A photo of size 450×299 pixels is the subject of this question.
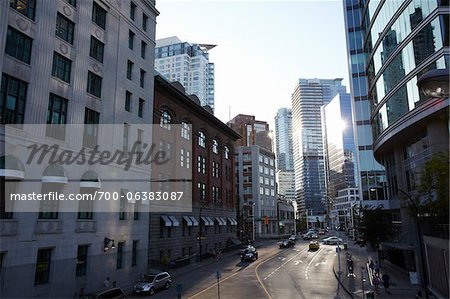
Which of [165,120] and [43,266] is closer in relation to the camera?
[43,266]

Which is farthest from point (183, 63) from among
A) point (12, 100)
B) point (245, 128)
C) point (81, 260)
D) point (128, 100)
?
point (12, 100)

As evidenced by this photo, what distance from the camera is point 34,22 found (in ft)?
84.8

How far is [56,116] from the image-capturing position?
89.7ft

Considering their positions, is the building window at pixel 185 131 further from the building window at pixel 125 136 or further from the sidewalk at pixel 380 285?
the sidewalk at pixel 380 285

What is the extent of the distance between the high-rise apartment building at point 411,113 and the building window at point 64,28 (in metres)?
26.7

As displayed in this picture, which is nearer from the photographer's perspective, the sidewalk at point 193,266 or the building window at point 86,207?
the building window at point 86,207

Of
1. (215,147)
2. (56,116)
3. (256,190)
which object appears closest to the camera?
(56,116)

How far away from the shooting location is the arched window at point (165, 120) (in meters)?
47.5

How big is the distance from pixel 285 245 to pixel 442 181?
172ft

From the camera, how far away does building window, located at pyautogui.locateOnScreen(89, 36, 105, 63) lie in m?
31.8

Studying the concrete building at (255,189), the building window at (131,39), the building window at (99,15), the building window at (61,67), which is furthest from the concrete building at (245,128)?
the building window at (61,67)

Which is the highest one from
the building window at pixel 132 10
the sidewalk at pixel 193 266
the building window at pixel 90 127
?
the building window at pixel 132 10

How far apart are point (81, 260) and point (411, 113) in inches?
1285

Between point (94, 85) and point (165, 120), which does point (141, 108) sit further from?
point (165, 120)
